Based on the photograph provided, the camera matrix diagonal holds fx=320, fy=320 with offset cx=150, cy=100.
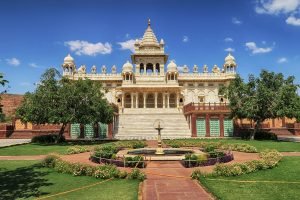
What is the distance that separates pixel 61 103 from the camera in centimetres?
3272

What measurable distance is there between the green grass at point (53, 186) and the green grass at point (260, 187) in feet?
9.68

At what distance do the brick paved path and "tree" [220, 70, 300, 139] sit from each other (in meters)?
22.7

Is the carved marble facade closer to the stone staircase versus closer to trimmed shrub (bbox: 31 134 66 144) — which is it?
the stone staircase

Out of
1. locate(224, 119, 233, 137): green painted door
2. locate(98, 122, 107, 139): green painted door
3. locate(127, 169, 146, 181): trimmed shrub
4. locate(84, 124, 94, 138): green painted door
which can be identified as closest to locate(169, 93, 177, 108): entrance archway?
locate(224, 119, 233, 137): green painted door

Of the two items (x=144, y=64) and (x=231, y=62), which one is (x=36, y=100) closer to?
(x=144, y=64)

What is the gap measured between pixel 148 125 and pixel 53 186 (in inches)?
1243

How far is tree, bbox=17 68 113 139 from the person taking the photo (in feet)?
105

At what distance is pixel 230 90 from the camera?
126 ft

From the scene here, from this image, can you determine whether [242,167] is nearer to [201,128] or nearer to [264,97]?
[264,97]

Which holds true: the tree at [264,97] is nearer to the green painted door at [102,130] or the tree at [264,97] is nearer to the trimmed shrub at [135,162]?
the green painted door at [102,130]

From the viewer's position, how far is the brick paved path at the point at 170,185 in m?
10.5

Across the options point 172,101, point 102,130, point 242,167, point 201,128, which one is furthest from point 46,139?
point 172,101

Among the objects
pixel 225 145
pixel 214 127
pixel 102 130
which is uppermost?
pixel 214 127

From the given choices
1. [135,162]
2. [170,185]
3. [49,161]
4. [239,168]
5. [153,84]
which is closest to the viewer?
[170,185]
